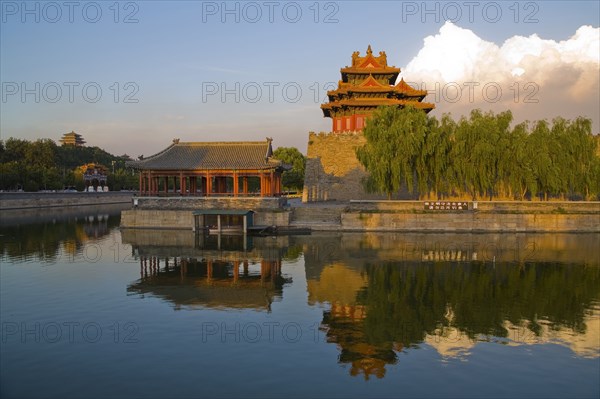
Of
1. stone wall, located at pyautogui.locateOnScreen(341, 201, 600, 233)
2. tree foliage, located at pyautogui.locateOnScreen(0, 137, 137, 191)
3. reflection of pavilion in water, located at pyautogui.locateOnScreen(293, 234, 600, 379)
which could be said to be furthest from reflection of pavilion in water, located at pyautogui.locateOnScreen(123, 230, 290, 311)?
tree foliage, located at pyautogui.locateOnScreen(0, 137, 137, 191)

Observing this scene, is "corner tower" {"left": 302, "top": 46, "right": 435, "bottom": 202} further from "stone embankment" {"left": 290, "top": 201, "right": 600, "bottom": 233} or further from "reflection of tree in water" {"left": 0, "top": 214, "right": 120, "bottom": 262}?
"reflection of tree in water" {"left": 0, "top": 214, "right": 120, "bottom": 262}

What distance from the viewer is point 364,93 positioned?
150ft

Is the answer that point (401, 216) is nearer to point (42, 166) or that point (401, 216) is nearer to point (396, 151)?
point (396, 151)

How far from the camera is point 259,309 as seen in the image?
14.4m

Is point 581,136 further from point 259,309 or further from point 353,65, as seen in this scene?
point 259,309

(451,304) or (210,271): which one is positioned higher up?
(210,271)

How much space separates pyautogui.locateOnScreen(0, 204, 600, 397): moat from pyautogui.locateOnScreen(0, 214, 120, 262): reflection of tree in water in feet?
2.19

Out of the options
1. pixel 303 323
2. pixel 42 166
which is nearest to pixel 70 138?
pixel 42 166

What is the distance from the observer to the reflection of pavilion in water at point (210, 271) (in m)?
15.7

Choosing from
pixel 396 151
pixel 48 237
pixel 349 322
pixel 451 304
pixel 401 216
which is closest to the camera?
pixel 349 322

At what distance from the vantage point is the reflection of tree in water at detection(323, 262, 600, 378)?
1159cm

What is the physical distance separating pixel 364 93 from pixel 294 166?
71.2 feet

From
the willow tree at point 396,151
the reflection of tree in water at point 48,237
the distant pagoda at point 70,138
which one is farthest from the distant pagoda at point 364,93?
the distant pagoda at point 70,138

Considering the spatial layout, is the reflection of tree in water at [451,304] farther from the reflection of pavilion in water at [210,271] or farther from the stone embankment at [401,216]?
the stone embankment at [401,216]
